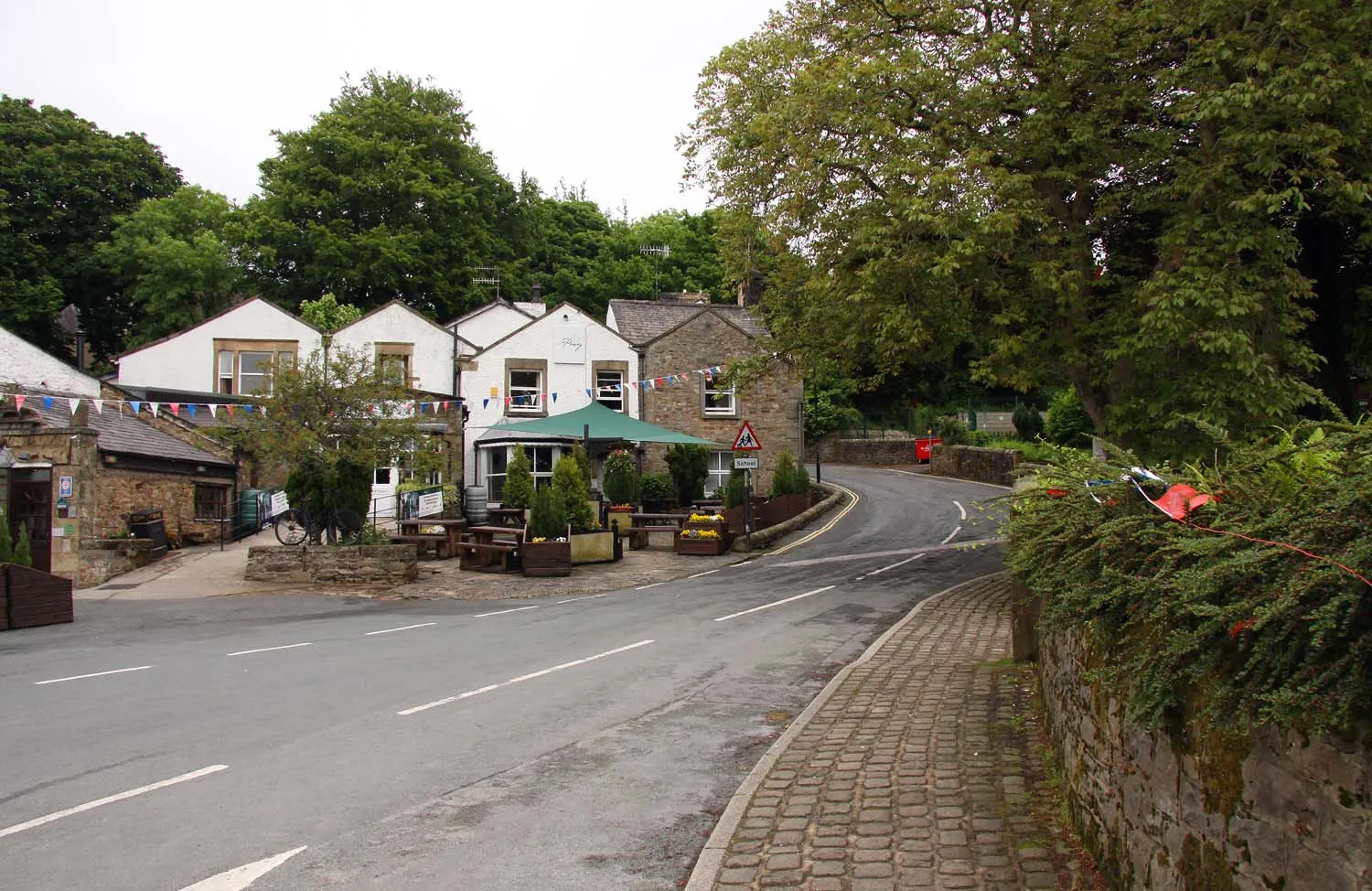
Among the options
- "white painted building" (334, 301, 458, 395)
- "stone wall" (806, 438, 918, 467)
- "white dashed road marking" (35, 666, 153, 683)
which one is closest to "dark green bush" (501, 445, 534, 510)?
"white painted building" (334, 301, 458, 395)

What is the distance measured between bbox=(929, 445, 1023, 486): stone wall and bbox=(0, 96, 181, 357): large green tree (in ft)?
139

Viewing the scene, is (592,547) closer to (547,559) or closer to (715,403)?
(547,559)

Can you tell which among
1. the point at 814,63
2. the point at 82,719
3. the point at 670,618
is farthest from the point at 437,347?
the point at 82,719

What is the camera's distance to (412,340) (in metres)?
32.4

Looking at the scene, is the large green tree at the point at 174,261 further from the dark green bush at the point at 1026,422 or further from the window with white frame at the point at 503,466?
the dark green bush at the point at 1026,422

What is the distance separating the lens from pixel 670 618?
14.5 m

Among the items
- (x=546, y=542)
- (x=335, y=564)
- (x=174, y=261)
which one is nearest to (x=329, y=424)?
(x=335, y=564)

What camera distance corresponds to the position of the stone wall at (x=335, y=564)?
19469 mm

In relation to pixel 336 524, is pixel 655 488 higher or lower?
higher

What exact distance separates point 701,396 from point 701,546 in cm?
1147

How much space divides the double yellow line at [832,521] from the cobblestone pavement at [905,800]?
15129 millimetres

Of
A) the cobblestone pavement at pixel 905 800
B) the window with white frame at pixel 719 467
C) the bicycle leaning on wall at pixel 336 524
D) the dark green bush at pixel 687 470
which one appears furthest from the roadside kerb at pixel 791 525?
the cobblestone pavement at pixel 905 800

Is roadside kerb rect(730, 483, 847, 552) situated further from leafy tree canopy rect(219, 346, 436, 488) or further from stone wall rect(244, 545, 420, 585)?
stone wall rect(244, 545, 420, 585)

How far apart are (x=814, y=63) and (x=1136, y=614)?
1589cm
